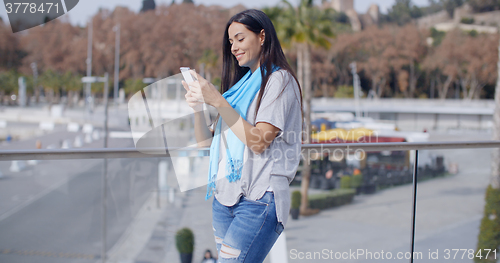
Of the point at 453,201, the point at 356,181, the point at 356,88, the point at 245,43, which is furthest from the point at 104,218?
the point at 356,88

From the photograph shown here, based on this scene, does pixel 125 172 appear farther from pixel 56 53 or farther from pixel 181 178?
pixel 56 53

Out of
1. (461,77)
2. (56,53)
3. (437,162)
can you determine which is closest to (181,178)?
(437,162)

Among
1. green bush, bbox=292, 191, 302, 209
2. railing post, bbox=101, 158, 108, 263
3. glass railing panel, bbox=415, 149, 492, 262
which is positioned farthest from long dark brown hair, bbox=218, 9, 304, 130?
green bush, bbox=292, 191, 302, 209

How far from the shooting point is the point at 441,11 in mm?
87250

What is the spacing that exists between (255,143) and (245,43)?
31cm

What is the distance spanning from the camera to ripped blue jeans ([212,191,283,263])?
121 centimetres

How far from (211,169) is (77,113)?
51.6m

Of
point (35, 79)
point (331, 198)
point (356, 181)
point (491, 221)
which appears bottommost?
point (331, 198)

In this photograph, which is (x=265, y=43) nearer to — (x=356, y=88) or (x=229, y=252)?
(x=229, y=252)

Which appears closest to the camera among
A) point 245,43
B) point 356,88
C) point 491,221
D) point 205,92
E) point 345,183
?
point 205,92

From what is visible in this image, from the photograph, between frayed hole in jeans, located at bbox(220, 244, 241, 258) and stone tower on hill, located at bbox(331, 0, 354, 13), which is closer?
frayed hole in jeans, located at bbox(220, 244, 241, 258)

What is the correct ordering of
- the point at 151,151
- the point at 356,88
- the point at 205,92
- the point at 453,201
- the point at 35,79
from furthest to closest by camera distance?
the point at 35,79, the point at 356,88, the point at 453,201, the point at 151,151, the point at 205,92

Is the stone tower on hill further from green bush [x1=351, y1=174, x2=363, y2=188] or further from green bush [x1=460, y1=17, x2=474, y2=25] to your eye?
green bush [x1=351, y1=174, x2=363, y2=188]

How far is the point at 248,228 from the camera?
4.03ft
